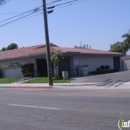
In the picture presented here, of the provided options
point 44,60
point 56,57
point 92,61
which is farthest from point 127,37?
point 56,57

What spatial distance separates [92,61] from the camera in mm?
34594

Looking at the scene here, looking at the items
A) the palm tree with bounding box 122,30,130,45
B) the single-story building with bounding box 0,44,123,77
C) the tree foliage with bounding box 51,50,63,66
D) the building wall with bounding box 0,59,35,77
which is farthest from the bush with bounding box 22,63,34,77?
the palm tree with bounding box 122,30,130,45

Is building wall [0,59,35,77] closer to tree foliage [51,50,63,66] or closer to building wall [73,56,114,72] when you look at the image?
building wall [73,56,114,72]

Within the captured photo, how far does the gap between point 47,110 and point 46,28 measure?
12.3m

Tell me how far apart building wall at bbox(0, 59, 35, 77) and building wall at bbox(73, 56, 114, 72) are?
6061 mm

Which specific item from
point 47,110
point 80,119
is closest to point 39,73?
point 47,110

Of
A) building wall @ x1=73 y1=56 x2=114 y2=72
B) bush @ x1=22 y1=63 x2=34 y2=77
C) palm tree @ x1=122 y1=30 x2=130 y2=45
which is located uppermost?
palm tree @ x1=122 y1=30 x2=130 y2=45

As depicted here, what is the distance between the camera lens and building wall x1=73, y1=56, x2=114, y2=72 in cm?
3080

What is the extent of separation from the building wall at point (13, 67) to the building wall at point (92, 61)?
19.9ft

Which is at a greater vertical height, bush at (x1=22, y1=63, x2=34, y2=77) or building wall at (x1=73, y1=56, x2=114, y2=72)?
building wall at (x1=73, y1=56, x2=114, y2=72)

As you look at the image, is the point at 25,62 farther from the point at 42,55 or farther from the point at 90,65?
the point at 90,65

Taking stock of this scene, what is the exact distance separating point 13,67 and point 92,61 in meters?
11.5

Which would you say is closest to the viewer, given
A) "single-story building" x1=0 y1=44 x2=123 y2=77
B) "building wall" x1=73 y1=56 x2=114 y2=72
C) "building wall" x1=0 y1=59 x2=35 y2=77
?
"single-story building" x1=0 y1=44 x2=123 y2=77

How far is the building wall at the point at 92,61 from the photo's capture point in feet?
101
